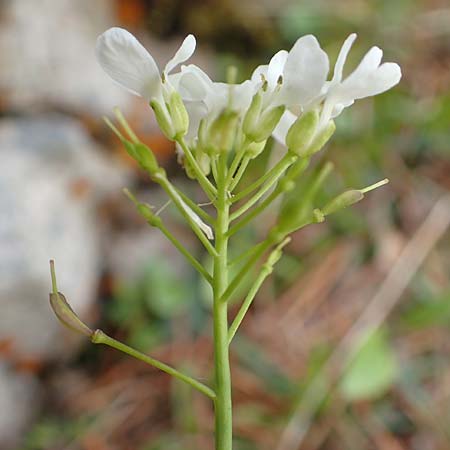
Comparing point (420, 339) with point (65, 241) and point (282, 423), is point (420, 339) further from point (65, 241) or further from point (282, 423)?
point (65, 241)

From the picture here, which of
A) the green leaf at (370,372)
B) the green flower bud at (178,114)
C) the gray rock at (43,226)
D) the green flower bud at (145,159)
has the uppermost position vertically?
the green flower bud at (178,114)

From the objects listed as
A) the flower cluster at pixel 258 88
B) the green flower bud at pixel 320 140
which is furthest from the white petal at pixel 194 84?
the green flower bud at pixel 320 140

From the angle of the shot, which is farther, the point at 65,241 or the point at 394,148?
the point at 394,148

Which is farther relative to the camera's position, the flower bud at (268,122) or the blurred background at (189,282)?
the blurred background at (189,282)

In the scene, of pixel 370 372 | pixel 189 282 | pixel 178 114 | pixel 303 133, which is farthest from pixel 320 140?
pixel 189 282

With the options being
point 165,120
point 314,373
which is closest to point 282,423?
point 314,373

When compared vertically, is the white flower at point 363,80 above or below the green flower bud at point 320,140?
above

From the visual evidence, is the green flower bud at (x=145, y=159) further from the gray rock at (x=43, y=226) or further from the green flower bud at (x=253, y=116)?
the gray rock at (x=43, y=226)

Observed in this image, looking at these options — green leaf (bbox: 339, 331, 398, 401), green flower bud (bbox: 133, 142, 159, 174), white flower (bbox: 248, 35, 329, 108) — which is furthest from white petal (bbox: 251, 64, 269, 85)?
green leaf (bbox: 339, 331, 398, 401)
